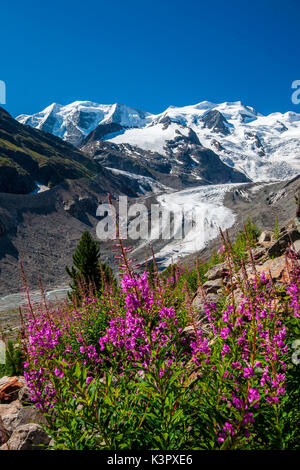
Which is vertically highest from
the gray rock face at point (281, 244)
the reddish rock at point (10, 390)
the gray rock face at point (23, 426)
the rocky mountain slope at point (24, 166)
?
the rocky mountain slope at point (24, 166)

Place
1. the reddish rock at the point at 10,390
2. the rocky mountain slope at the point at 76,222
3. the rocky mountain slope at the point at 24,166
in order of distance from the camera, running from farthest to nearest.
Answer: the rocky mountain slope at the point at 24,166 < the rocky mountain slope at the point at 76,222 < the reddish rock at the point at 10,390

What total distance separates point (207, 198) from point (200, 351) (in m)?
129

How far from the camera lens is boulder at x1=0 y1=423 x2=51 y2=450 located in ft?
16.4

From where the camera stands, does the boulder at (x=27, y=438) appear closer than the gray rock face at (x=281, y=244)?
Yes

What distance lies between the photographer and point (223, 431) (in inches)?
131

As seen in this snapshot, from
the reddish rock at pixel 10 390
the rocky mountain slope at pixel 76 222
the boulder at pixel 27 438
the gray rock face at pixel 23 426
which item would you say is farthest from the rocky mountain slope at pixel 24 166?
the boulder at pixel 27 438

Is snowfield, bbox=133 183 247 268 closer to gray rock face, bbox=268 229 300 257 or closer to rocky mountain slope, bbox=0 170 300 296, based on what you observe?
rocky mountain slope, bbox=0 170 300 296

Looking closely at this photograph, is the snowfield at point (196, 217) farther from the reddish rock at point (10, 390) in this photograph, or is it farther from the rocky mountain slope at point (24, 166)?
the reddish rock at point (10, 390)

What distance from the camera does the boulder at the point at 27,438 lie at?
501cm

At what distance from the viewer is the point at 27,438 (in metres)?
5.10

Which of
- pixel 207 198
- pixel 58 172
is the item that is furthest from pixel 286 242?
pixel 58 172

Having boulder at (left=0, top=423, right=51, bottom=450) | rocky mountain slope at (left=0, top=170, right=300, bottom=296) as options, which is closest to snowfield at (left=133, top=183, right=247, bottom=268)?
rocky mountain slope at (left=0, top=170, right=300, bottom=296)

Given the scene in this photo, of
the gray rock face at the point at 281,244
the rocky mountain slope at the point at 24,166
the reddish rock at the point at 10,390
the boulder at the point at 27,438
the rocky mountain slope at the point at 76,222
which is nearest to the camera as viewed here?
the boulder at the point at 27,438
